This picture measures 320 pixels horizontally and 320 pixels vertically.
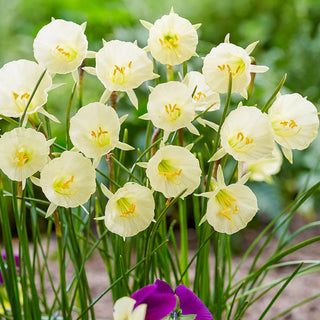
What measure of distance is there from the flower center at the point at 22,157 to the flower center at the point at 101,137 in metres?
0.04

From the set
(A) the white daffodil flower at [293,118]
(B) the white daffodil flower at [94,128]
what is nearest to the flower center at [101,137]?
(B) the white daffodil flower at [94,128]

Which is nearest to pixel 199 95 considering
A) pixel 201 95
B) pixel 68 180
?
pixel 201 95

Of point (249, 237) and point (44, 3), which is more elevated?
point (44, 3)

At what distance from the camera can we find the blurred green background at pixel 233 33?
4.73ft

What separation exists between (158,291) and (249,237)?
3.44ft

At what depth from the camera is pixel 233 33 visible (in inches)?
80.9

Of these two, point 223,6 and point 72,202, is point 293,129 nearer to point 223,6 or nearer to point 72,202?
point 72,202

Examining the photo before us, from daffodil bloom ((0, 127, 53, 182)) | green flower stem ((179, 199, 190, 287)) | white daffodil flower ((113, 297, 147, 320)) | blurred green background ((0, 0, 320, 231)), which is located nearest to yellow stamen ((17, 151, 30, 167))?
daffodil bloom ((0, 127, 53, 182))

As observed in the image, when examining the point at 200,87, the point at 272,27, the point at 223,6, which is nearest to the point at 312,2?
the point at 272,27

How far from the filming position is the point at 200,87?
370 mm

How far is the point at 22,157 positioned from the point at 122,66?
9 centimetres

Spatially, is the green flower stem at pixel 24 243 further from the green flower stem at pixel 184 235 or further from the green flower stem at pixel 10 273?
the green flower stem at pixel 184 235

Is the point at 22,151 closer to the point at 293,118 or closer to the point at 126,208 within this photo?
the point at 126,208

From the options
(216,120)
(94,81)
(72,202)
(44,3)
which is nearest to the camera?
(72,202)
